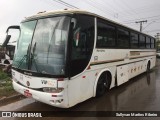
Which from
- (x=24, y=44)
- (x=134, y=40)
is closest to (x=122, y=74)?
(x=134, y=40)

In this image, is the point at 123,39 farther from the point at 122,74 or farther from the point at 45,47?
the point at 45,47

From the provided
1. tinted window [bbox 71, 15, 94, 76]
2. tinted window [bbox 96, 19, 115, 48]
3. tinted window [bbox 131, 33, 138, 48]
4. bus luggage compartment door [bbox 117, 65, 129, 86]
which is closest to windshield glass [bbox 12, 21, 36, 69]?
tinted window [bbox 71, 15, 94, 76]

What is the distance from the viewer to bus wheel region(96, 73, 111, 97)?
699 cm

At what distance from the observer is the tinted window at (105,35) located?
6734 mm

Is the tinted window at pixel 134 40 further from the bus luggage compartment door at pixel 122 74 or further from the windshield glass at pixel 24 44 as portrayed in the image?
the windshield glass at pixel 24 44

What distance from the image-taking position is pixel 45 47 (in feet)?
17.6

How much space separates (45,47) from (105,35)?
276 centimetres

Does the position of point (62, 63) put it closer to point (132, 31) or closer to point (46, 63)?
point (46, 63)

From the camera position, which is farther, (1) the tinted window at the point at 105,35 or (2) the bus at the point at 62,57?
(1) the tinted window at the point at 105,35

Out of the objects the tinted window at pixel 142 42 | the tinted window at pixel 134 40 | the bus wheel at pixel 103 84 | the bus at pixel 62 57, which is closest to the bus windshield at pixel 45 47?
the bus at pixel 62 57

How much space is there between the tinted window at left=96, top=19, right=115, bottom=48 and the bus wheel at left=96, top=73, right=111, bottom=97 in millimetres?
1173

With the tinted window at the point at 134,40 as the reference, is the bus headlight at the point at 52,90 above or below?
below

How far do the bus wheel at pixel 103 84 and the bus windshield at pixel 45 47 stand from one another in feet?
7.76

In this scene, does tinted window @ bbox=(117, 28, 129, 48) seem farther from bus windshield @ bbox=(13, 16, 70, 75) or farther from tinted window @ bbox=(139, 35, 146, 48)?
bus windshield @ bbox=(13, 16, 70, 75)
